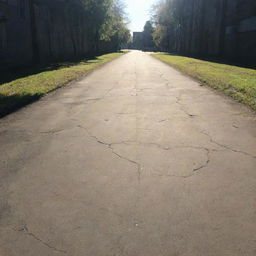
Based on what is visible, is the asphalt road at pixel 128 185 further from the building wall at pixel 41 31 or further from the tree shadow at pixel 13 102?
the building wall at pixel 41 31

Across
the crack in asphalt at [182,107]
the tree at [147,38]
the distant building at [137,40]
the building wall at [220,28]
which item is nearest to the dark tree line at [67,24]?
the building wall at [220,28]

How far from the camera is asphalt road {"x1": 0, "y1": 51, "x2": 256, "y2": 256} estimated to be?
2.79m

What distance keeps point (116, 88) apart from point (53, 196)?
31.6 ft

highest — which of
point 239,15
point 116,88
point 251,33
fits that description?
point 239,15

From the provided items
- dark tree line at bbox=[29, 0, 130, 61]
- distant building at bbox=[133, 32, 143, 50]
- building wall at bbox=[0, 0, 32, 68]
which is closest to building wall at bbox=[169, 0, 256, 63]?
dark tree line at bbox=[29, 0, 130, 61]

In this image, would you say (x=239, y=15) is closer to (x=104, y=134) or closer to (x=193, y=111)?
(x=193, y=111)

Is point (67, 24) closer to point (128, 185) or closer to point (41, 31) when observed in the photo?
point (41, 31)

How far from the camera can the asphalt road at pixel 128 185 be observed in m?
2.79

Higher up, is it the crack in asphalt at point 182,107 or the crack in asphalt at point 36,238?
the crack in asphalt at point 182,107

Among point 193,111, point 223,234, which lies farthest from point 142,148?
point 193,111

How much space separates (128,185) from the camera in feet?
12.7

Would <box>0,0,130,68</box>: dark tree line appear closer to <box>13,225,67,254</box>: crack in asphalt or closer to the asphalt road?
the asphalt road

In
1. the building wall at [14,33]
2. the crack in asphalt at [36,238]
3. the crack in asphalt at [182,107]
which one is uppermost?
the building wall at [14,33]

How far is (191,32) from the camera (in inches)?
2245
